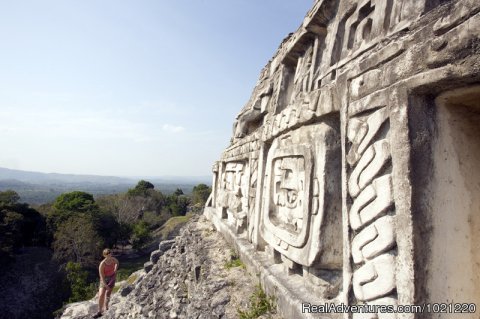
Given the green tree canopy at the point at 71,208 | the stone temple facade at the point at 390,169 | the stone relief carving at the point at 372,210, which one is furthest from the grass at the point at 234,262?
the green tree canopy at the point at 71,208

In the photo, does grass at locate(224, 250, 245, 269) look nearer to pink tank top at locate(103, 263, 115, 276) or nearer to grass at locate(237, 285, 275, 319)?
grass at locate(237, 285, 275, 319)

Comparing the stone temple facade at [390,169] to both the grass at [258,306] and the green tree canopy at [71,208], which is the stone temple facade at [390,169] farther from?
the green tree canopy at [71,208]

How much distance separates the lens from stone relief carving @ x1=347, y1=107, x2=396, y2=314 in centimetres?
176

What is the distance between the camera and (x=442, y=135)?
173cm

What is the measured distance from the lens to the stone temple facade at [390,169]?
160 centimetres

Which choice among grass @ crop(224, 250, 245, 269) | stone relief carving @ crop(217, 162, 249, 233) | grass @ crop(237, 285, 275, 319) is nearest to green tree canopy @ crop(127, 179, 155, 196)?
stone relief carving @ crop(217, 162, 249, 233)

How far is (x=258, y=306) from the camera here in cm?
314

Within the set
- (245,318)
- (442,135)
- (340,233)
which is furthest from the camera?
(245,318)

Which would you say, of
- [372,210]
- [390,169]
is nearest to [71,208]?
[372,210]

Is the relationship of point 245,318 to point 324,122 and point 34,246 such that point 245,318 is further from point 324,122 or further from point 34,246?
point 34,246

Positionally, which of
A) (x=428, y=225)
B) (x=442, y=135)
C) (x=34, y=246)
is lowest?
(x=34, y=246)

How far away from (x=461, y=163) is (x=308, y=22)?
2671 mm

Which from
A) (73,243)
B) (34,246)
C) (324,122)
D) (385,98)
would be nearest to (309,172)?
(324,122)

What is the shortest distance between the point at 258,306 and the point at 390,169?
85.1 inches
